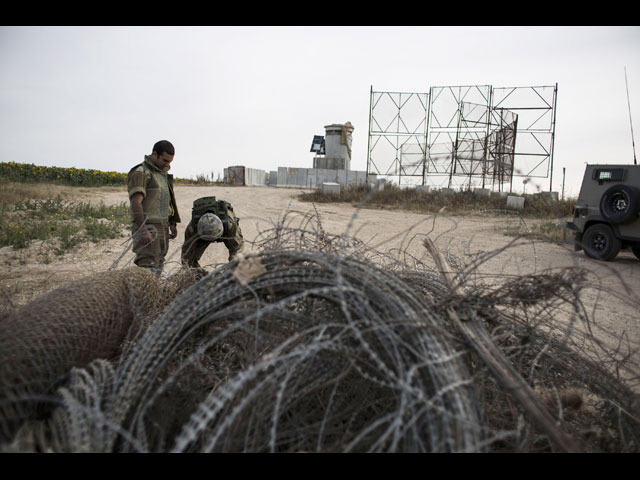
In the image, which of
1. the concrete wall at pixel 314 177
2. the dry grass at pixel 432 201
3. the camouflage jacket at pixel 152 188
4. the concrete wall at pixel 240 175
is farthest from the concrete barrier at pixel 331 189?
the camouflage jacket at pixel 152 188

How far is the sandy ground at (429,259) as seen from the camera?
8.71 feet

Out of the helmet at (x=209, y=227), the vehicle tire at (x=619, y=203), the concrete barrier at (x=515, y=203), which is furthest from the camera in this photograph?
the concrete barrier at (x=515, y=203)

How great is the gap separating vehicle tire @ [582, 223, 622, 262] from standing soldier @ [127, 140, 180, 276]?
7.24m

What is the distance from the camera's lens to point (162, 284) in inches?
102

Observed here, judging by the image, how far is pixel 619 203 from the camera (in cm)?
720

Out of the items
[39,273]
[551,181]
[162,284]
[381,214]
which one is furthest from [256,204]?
[162,284]

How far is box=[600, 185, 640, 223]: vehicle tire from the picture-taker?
6.86m

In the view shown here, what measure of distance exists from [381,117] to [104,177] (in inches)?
672

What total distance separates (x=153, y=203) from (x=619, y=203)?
26.2ft

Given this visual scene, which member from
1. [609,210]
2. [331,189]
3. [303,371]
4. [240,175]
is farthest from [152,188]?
[240,175]

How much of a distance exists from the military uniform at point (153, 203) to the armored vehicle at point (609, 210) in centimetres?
677

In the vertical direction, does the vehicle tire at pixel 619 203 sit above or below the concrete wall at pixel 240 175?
below

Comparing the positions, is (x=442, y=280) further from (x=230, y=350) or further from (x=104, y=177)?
(x=104, y=177)

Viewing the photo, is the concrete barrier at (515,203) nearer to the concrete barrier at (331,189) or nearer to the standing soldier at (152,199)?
the concrete barrier at (331,189)
